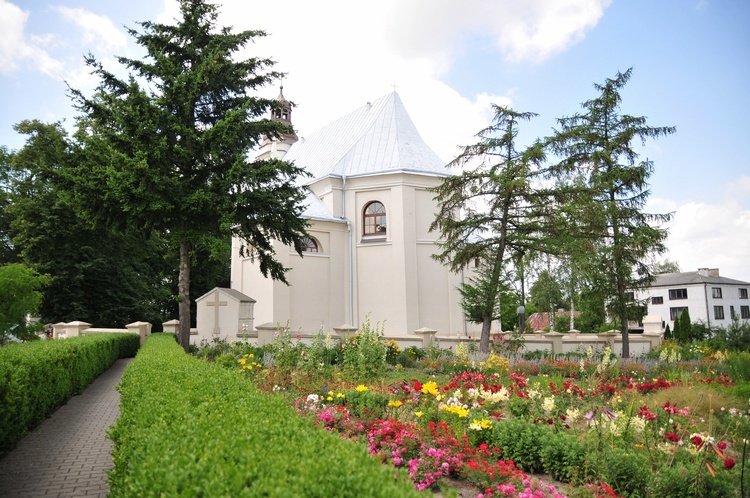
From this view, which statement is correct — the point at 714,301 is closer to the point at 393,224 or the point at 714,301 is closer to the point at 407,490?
the point at 393,224

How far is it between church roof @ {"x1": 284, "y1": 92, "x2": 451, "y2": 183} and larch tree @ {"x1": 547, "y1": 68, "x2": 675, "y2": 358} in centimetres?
752

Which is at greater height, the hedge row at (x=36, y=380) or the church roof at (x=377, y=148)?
the church roof at (x=377, y=148)

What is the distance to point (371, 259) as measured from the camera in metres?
24.6

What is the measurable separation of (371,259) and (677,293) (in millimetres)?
41738

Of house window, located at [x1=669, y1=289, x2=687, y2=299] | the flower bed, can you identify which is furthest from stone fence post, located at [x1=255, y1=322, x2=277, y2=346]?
house window, located at [x1=669, y1=289, x2=687, y2=299]

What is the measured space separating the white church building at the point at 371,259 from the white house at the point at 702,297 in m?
35.9

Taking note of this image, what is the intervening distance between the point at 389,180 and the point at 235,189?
979 centimetres

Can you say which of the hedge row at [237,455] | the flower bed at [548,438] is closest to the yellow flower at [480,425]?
the flower bed at [548,438]

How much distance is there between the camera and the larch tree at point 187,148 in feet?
49.6

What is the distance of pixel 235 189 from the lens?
1648 centimetres

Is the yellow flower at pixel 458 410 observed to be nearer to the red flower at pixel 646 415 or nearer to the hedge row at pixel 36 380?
the red flower at pixel 646 415

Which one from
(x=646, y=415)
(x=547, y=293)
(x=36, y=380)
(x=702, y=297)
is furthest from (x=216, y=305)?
(x=702, y=297)

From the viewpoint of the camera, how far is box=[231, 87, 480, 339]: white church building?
2362cm

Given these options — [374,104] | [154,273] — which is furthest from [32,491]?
[154,273]
